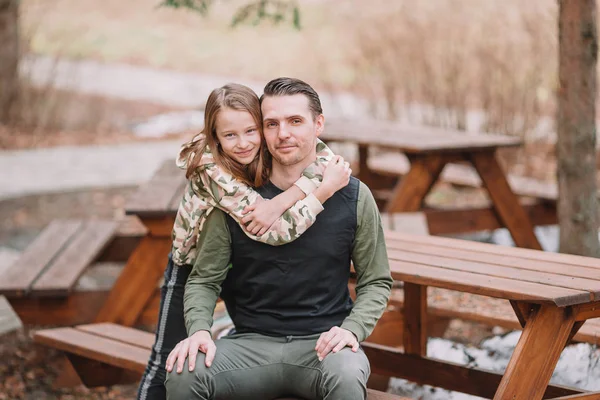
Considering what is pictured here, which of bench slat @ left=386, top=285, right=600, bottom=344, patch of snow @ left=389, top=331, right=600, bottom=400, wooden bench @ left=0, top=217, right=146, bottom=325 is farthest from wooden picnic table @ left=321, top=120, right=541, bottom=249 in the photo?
wooden bench @ left=0, top=217, right=146, bottom=325

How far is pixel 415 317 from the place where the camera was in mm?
3746

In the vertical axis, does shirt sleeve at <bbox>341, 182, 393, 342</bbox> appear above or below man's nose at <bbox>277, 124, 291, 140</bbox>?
below

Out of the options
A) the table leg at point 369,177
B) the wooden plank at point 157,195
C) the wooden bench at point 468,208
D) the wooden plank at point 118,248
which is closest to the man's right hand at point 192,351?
the wooden plank at point 157,195

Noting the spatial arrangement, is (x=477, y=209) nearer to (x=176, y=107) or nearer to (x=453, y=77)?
(x=453, y=77)

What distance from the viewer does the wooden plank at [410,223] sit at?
4.74m

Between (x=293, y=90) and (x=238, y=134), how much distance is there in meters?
0.24

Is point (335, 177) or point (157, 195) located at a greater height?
point (335, 177)

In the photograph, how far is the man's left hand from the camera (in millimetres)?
2752

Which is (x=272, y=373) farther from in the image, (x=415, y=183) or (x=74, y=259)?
(x=415, y=183)

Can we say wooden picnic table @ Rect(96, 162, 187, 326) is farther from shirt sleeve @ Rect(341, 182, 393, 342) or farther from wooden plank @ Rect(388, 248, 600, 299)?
shirt sleeve @ Rect(341, 182, 393, 342)

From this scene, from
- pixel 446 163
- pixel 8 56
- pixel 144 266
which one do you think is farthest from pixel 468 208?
pixel 8 56

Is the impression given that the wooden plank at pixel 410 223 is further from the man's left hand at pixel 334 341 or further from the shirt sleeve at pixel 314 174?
the man's left hand at pixel 334 341

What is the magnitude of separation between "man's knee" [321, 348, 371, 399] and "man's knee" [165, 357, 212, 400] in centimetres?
36

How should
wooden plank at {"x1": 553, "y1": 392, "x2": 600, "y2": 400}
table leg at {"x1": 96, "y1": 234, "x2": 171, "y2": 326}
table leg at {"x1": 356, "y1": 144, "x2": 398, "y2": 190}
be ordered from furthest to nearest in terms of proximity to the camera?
table leg at {"x1": 356, "y1": 144, "x2": 398, "y2": 190}
table leg at {"x1": 96, "y1": 234, "x2": 171, "y2": 326}
wooden plank at {"x1": 553, "y1": 392, "x2": 600, "y2": 400}
